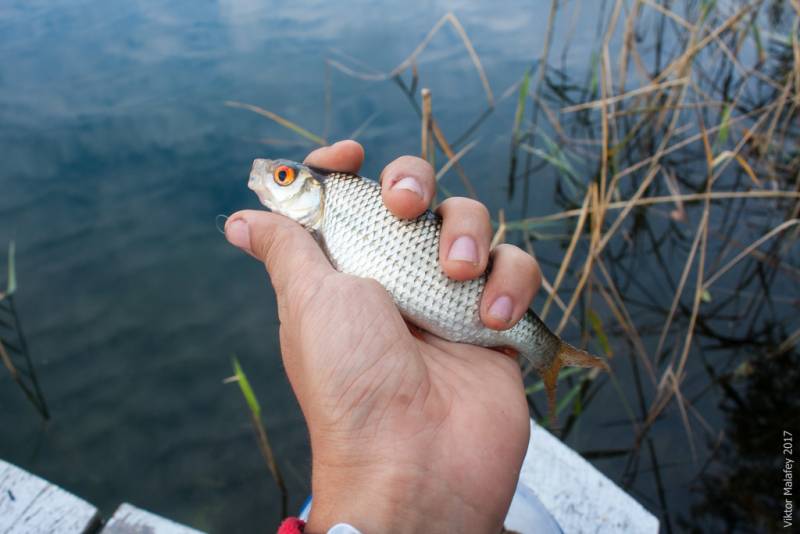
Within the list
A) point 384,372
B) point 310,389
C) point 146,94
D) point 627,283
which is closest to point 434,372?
point 384,372

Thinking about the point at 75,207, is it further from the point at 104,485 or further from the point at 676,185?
the point at 676,185

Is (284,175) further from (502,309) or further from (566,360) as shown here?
(566,360)

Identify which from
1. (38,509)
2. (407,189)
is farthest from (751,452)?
(38,509)

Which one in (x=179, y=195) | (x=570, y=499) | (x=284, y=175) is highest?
(x=284, y=175)

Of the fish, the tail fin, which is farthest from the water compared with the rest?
the fish

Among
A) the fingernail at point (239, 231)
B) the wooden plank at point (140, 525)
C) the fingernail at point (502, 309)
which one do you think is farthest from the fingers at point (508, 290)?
the wooden plank at point (140, 525)

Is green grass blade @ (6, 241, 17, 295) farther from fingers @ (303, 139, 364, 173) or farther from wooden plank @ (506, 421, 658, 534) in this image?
wooden plank @ (506, 421, 658, 534)
